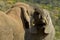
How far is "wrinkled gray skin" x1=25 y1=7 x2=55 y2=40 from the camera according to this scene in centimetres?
624

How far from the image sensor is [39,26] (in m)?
6.39

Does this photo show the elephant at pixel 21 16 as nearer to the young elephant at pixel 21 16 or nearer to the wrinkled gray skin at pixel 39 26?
the young elephant at pixel 21 16

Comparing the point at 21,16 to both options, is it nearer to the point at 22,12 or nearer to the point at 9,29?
the point at 22,12

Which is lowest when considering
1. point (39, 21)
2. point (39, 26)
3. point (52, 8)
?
point (52, 8)

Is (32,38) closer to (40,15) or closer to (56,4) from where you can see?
(40,15)

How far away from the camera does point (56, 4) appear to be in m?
30.4

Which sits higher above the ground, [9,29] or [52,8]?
[9,29]

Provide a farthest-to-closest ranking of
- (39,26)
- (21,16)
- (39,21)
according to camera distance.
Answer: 1. (39,26)
2. (39,21)
3. (21,16)

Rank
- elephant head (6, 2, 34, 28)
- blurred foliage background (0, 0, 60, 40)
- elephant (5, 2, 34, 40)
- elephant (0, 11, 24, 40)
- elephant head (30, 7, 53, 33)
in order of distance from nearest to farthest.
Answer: elephant (0, 11, 24, 40), elephant (5, 2, 34, 40), elephant head (6, 2, 34, 28), elephant head (30, 7, 53, 33), blurred foliage background (0, 0, 60, 40)

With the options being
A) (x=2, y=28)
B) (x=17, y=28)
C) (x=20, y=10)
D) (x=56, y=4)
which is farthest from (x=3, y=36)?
(x=56, y=4)

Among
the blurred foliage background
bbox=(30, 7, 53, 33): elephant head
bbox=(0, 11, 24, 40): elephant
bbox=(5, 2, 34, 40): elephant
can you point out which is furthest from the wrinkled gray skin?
the blurred foliage background

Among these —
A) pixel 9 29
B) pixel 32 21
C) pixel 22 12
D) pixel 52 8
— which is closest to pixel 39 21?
pixel 32 21

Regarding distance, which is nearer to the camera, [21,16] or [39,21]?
[21,16]

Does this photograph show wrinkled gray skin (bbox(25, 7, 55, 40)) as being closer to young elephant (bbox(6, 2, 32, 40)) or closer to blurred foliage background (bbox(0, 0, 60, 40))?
young elephant (bbox(6, 2, 32, 40))
